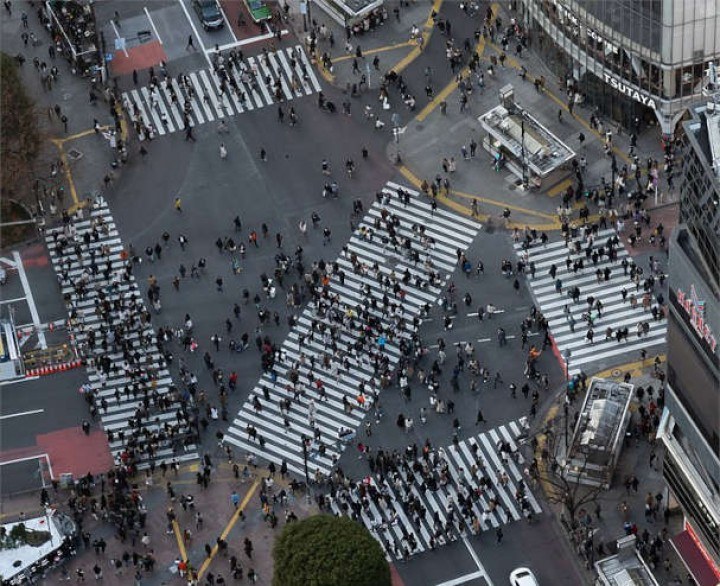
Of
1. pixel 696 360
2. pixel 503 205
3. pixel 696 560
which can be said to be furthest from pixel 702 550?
pixel 503 205

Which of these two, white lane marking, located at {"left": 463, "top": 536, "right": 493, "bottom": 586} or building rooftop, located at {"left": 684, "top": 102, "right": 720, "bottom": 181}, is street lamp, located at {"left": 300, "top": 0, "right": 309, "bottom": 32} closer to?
white lane marking, located at {"left": 463, "top": 536, "right": 493, "bottom": 586}

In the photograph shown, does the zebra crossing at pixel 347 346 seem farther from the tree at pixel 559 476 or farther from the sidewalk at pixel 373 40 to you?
the sidewalk at pixel 373 40

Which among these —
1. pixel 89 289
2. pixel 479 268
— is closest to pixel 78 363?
pixel 89 289

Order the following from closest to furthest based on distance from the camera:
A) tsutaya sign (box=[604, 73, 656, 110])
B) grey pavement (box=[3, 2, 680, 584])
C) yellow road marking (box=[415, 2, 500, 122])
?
grey pavement (box=[3, 2, 680, 584]) → tsutaya sign (box=[604, 73, 656, 110]) → yellow road marking (box=[415, 2, 500, 122])

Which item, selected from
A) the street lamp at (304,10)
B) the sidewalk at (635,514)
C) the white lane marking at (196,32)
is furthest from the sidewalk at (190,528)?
the street lamp at (304,10)

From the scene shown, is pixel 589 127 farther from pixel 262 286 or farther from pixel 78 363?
pixel 78 363

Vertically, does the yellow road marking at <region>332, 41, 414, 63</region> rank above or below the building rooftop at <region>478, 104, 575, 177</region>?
above

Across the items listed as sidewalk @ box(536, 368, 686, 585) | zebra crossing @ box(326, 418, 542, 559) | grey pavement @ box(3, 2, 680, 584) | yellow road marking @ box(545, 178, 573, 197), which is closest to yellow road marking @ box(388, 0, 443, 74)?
grey pavement @ box(3, 2, 680, 584)
